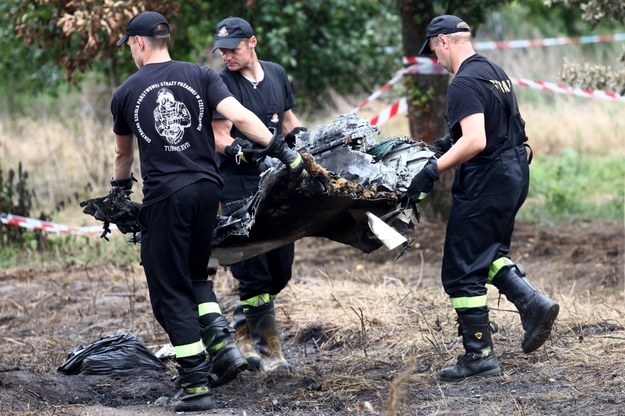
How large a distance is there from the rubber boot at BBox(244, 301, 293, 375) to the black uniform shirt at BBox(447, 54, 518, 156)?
1.73m

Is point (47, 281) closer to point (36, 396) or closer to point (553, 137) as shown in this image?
point (36, 396)

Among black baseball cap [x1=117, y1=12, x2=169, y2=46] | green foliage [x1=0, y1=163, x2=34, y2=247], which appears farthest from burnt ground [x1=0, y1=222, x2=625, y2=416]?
black baseball cap [x1=117, y1=12, x2=169, y2=46]

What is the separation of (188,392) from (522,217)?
730cm

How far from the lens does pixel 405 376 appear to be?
340 centimetres

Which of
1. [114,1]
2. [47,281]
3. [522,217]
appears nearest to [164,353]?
[47,281]

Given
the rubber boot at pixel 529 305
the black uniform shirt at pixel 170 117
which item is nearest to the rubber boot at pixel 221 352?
the black uniform shirt at pixel 170 117

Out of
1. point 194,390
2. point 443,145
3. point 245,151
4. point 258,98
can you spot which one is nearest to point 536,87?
point 443,145

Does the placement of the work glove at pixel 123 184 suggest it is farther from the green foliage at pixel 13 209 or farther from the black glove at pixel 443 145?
the green foliage at pixel 13 209

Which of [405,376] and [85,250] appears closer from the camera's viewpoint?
[405,376]

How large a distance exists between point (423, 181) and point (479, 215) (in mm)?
411

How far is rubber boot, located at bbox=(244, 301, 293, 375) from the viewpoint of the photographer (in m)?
6.48

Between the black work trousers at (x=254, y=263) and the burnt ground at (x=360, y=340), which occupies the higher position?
the black work trousers at (x=254, y=263)

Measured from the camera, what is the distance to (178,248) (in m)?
5.29

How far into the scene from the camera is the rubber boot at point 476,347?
5.76m
